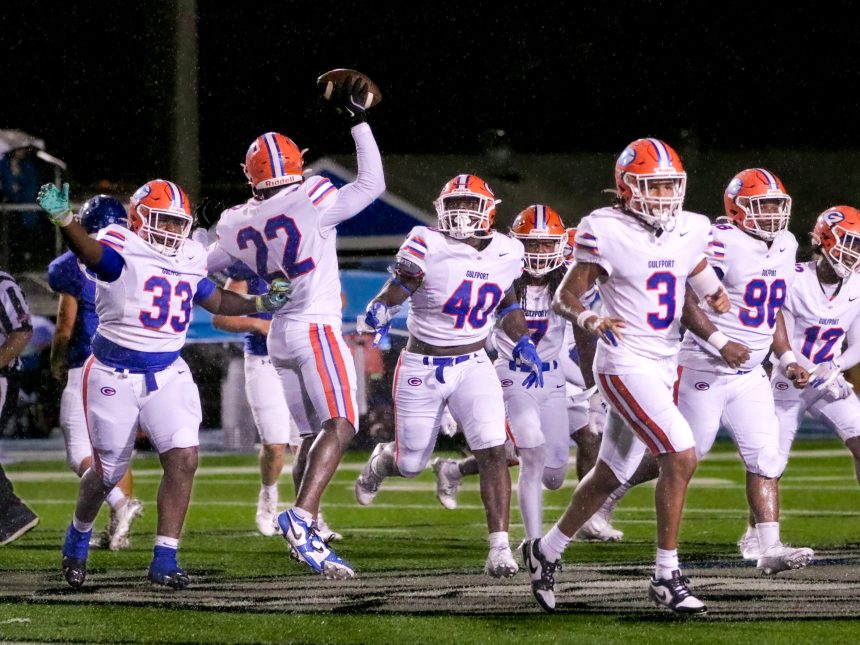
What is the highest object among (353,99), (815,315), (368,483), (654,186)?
(353,99)

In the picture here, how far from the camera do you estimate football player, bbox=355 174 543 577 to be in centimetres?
651

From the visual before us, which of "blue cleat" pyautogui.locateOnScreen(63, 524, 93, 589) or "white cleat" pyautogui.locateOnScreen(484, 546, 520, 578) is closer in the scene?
"blue cleat" pyautogui.locateOnScreen(63, 524, 93, 589)

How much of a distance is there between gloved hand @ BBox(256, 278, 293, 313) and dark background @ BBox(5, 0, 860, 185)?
14.6 metres

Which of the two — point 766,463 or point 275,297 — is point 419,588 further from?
point 766,463

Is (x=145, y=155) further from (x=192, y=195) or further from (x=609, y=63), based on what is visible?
(x=192, y=195)

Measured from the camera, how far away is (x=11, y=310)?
7211mm

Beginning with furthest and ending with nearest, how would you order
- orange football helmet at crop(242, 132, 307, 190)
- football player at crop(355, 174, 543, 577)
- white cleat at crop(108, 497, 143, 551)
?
1. white cleat at crop(108, 497, 143, 551)
2. orange football helmet at crop(242, 132, 307, 190)
3. football player at crop(355, 174, 543, 577)

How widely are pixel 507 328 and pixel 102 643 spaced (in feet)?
8.81

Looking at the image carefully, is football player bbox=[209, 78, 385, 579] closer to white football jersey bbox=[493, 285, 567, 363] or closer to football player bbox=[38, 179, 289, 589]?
football player bbox=[38, 179, 289, 589]

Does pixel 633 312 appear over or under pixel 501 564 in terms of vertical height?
over

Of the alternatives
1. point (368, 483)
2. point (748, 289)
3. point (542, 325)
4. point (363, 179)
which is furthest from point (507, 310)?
point (368, 483)

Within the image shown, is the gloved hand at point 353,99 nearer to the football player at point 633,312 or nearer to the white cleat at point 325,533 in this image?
the football player at point 633,312

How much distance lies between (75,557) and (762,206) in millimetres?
3402

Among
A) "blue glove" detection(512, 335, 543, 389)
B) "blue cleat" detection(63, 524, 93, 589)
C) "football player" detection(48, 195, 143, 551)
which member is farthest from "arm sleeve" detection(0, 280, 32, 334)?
"blue glove" detection(512, 335, 543, 389)
